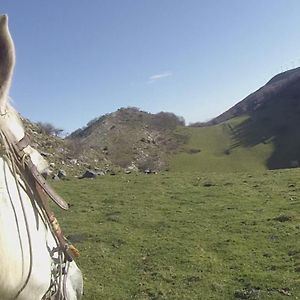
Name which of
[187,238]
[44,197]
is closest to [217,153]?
[187,238]

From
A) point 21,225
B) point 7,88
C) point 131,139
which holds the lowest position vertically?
point 21,225

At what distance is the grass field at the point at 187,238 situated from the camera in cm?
1012

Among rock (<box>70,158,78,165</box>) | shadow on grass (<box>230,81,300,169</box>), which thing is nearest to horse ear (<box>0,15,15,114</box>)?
rock (<box>70,158,78,165</box>)

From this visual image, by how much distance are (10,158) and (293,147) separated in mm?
67915

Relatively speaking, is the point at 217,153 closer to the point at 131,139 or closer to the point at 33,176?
the point at 131,139

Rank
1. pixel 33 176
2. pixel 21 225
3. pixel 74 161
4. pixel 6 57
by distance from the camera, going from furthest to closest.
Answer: pixel 74 161
pixel 33 176
pixel 21 225
pixel 6 57

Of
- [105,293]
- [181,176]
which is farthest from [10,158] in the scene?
[181,176]

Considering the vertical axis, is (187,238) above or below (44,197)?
below

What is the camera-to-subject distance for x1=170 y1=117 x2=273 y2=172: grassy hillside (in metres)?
56.8

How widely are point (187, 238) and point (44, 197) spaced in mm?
12036

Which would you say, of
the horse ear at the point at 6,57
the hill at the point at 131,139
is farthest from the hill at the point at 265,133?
the horse ear at the point at 6,57

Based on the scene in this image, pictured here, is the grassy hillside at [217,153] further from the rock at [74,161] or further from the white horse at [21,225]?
the white horse at [21,225]

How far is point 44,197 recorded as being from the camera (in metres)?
1.89

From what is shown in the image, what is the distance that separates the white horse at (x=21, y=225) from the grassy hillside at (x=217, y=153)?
51847mm
